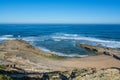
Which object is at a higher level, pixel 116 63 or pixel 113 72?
pixel 113 72

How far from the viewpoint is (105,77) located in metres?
9.95

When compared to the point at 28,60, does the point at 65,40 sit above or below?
below

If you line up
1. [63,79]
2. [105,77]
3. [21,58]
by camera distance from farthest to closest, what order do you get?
[21,58], [63,79], [105,77]

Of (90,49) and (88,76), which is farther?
(90,49)

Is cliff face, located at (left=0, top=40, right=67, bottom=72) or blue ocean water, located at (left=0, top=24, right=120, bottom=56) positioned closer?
cliff face, located at (left=0, top=40, right=67, bottom=72)

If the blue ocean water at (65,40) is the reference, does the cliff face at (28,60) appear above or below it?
above

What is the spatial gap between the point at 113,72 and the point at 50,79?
3.30 m

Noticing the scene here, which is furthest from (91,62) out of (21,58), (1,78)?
(1,78)

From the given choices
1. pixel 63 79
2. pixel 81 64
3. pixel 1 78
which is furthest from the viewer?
pixel 81 64

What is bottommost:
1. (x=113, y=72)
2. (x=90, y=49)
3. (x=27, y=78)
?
(x=90, y=49)

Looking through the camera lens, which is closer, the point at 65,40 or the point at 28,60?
the point at 28,60

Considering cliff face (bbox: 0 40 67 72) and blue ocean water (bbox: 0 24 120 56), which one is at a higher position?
cliff face (bbox: 0 40 67 72)

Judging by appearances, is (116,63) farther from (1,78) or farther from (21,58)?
(1,78)

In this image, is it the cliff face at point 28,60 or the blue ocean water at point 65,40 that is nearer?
the cliff face at point 28,60
